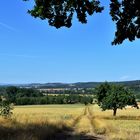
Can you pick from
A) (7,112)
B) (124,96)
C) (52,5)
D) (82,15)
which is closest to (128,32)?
(82,15)

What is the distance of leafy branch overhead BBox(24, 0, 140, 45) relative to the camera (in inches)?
528

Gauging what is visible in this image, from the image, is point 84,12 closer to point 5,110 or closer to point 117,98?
point 5,110

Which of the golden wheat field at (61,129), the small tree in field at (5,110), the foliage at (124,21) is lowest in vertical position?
the golden wheat field at (61,129)

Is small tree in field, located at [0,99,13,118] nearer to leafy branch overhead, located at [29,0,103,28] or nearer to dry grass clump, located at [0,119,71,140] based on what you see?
dry grass clump, located at [0,119,71,140]

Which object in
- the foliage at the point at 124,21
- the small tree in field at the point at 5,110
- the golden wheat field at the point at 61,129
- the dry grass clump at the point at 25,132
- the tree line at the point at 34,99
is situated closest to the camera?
Result: the foliage at the point at 124,21

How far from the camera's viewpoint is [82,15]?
44.2 feet

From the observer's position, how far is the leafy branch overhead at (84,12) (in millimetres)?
13422

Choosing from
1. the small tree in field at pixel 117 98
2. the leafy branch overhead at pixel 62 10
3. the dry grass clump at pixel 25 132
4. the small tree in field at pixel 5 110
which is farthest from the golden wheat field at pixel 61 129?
the small tree in field at pixel 117 98

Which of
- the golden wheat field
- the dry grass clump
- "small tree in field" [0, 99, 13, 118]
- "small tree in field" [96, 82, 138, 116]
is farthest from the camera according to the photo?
"small tree in field" [96, 82, 138, 116]

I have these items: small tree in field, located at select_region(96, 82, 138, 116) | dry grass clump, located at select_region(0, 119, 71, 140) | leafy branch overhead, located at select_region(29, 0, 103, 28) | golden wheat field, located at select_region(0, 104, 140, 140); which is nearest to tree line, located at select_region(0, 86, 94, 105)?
small tree in field, located at select_region(96, 82, 138, 116)

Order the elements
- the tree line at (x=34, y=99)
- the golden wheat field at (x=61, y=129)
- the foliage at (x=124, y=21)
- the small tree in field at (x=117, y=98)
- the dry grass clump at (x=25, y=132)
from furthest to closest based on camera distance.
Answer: the tree line at (x=34, y=99)
the small tree in field at (x=117, y=98)
the golden wheat field at (x=61, y=129)
the dry grass clump at (x=25, y=132)
the foliage at (x=124, y=21)

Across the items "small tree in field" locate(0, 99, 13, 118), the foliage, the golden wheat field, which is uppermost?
the foliage

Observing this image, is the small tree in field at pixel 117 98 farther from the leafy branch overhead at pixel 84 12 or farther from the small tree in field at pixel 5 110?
the leafy branch overhead at pixel 84 12

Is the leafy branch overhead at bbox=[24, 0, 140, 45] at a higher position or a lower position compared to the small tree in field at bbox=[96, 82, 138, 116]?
higher
